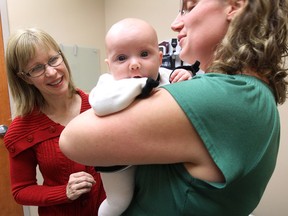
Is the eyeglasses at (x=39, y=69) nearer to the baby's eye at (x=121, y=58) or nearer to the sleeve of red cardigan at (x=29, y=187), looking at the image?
the sleeve of red cardigan at (x=29, y=187)

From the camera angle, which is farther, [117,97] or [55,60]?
[55,60]

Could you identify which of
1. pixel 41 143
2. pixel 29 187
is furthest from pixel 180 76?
pixel 29 187

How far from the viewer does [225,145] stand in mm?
479

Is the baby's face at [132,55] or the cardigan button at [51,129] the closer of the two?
the baby's face at [132,55]

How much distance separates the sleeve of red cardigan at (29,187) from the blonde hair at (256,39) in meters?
0.94

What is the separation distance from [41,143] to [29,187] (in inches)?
9.0

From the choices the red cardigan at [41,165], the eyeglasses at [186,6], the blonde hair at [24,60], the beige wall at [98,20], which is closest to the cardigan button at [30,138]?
the red cardigan at [41,165]

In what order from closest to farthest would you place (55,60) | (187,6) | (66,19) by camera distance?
(187,6)
(55,60)
(66,19)

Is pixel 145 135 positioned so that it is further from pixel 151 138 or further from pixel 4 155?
pixel 4 155

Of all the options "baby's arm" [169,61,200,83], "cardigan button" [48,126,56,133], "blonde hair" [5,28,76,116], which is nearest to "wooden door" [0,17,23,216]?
"blonde hair" [5,28,76,116]

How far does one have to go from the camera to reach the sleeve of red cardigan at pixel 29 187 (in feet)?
3.63

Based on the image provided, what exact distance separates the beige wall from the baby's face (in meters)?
1.20

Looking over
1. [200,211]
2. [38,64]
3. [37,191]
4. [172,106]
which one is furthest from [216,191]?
[38,64]

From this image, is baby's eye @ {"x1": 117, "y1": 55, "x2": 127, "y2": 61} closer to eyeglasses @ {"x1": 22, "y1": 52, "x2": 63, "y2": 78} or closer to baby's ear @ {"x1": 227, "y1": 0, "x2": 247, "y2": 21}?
baby's ear @ {"x1": 227, "y1": 0, "x2": 247, "y2": 21}
